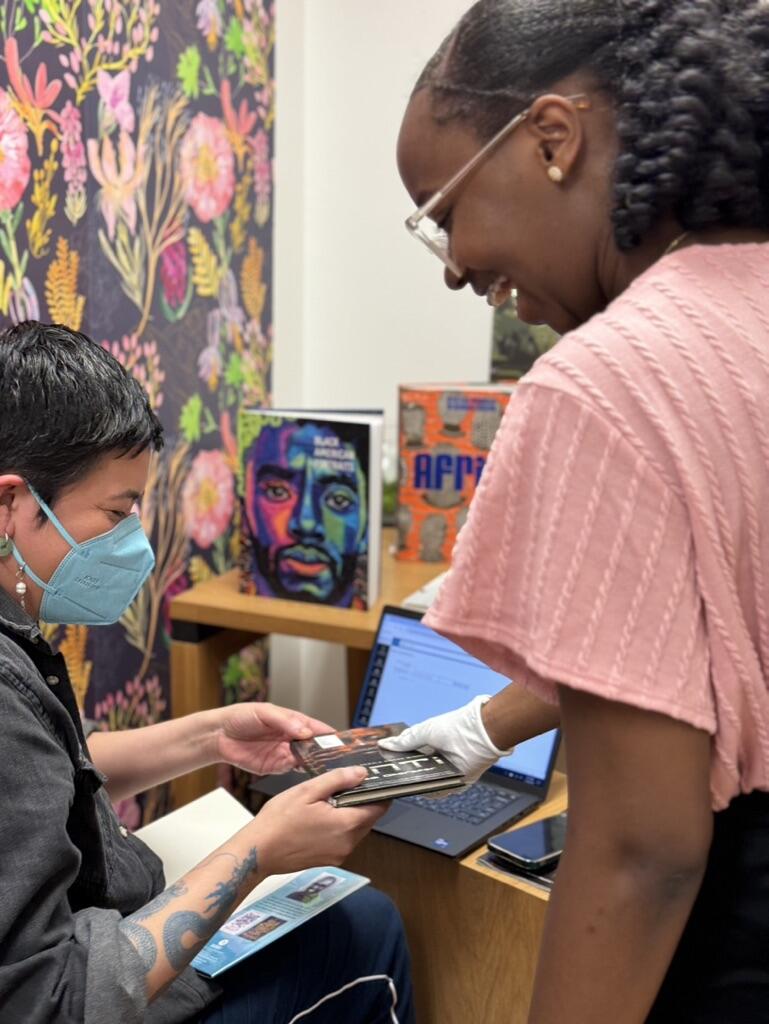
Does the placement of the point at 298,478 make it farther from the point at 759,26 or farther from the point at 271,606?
the point at 759,26

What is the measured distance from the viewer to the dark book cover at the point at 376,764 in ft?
3.65

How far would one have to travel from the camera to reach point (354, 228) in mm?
2502

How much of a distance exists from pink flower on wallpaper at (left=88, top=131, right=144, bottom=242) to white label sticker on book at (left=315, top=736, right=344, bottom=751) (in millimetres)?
954

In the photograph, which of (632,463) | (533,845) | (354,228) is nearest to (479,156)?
(632,463)

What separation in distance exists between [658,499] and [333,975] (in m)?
0.91

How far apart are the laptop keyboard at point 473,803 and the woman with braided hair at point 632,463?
70 centimetres

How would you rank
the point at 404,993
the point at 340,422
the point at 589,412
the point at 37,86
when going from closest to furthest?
the point at 589,412
the point at 404,993
the point at 37,86
the point at 340,422

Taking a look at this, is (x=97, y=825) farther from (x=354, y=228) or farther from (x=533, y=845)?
(x=354, y=228)

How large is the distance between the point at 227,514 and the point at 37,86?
100 centimetres

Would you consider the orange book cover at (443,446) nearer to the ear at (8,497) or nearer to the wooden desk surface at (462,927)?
the wooden desk surface at (462,927)

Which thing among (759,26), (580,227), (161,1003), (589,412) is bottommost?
(161,1003)

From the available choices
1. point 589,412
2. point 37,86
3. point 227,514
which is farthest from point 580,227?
point 227,514

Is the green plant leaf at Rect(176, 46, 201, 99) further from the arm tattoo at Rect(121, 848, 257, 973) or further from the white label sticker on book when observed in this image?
the arm tattoo at Rect(121, 848, 257, 973)

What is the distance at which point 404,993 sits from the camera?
52.6 inches
